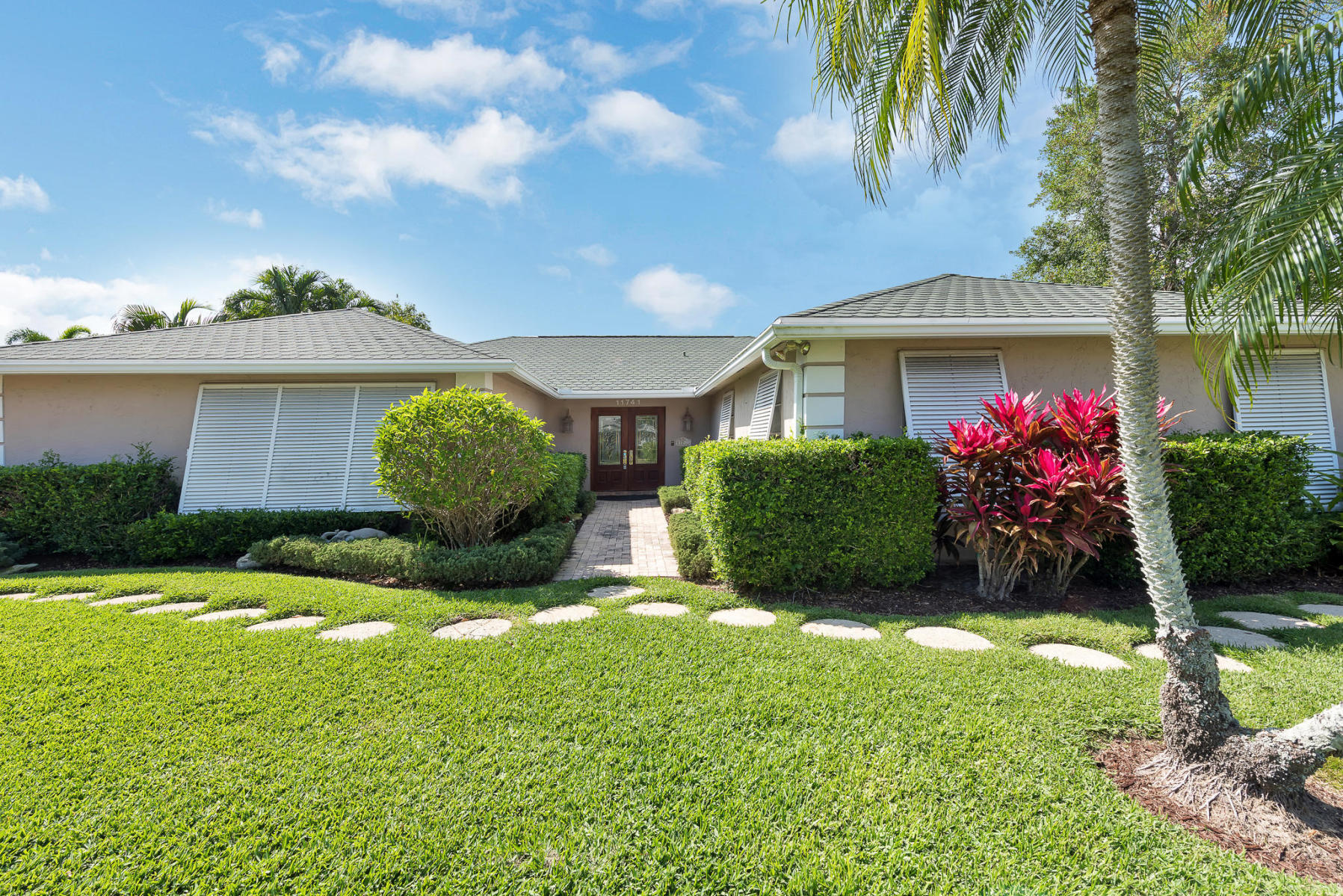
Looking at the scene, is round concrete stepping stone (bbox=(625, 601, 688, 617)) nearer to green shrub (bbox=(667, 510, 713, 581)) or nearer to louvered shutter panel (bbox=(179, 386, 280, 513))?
green shrub (bbox=(667, 510, 713, 581))

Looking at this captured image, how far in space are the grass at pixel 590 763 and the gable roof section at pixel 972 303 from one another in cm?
357

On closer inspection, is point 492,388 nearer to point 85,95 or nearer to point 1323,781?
point 85,95

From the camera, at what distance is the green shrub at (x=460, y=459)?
602cm

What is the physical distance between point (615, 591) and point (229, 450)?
6984 millimetres

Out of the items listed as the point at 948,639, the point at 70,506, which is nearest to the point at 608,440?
the point at 70,506

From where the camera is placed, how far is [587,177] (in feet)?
33.8

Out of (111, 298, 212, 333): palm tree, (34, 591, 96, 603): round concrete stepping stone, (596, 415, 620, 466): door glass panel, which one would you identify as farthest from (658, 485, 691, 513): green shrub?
(111, 298, 212, 333): palm tree

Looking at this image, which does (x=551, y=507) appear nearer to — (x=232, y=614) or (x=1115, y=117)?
(x=232, y=614)

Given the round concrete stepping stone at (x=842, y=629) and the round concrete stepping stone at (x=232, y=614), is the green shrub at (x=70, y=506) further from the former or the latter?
the round concrete stepping stone at (x=842, y=629)

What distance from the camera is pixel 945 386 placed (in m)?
6.15

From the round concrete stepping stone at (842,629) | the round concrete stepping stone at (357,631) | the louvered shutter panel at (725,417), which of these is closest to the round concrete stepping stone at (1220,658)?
the round concrete stepping stone at (842,629)

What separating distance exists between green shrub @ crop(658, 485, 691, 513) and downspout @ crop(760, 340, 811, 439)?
368 centimetres

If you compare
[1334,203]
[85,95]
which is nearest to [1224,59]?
[1334,203]

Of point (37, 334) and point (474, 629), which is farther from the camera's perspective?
point (37, 334)
